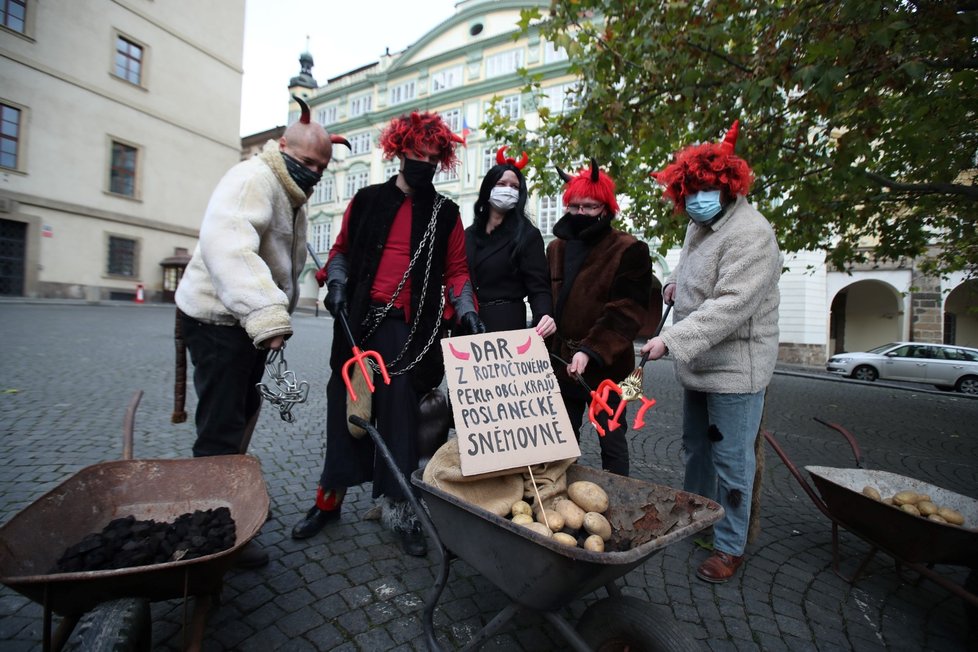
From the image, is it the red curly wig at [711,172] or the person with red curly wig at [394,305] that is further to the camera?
the person with red curly wig at [394,305]

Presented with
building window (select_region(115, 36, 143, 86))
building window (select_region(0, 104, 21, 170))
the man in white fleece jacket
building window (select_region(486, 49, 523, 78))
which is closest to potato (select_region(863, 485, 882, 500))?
the man in white fleece jacket

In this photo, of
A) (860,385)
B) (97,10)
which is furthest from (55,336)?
(97,10)

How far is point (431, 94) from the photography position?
28.8m

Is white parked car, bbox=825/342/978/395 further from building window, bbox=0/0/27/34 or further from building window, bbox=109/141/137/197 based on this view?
building window, bbox=0/0/27/34

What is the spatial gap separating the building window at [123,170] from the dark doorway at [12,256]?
375cm

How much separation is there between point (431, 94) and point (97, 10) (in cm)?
1545

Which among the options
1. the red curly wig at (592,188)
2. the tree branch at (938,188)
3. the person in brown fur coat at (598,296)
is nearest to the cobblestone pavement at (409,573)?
the person in brown fur coat at (598,296)

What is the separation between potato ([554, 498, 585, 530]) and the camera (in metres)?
1.80

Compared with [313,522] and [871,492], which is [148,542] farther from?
[871,492]

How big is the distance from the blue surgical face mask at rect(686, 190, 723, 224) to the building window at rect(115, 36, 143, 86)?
27.0 m

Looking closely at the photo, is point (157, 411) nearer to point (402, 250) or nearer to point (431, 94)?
point (402, 250)

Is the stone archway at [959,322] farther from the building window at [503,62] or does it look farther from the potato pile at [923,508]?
the building window at [503,62]

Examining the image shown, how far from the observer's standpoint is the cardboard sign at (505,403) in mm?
1909

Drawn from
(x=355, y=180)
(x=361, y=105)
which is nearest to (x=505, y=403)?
(x=355, y=180)
